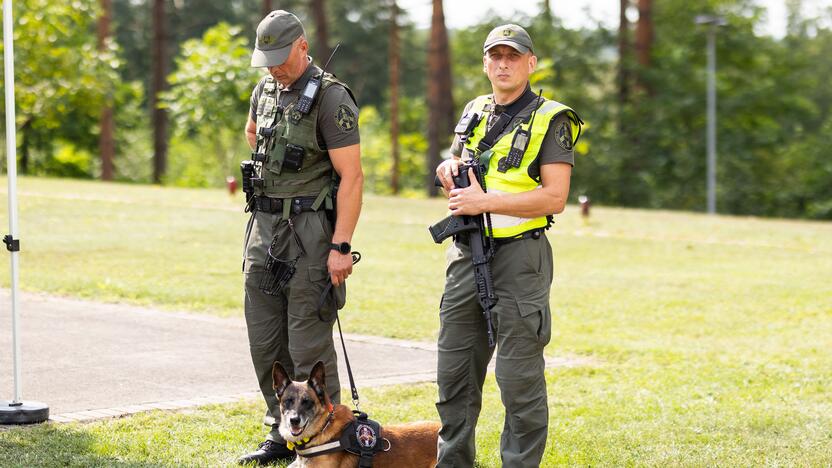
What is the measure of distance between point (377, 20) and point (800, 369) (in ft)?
168

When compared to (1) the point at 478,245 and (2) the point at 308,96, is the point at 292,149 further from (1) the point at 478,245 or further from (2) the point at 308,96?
(1) the point at 478,245

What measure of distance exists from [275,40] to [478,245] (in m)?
1.41

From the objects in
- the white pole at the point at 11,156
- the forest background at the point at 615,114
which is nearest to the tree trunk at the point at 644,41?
the forest background at the point at 615,114

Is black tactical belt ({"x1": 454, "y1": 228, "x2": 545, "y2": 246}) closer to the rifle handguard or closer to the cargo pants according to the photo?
the rifle handguard

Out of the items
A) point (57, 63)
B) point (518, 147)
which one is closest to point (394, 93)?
point (57, 63)

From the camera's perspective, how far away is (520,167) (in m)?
5.10

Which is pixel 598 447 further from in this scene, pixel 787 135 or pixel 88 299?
pixel 787 135

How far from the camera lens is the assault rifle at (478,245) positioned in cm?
511

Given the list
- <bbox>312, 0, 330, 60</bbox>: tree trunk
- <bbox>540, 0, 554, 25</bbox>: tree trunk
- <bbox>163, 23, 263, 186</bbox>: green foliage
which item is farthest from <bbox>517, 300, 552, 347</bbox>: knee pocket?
<bbox>540, 0, 554, 25</bbox>: tree trunk

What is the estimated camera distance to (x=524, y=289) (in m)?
5.12

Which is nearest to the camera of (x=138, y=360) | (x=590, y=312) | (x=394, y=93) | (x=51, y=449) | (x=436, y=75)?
(x=51, y=449)

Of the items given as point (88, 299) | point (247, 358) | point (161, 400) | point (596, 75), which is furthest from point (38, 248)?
point (596, 75)

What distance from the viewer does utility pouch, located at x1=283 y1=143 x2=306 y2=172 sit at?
18.4 feet

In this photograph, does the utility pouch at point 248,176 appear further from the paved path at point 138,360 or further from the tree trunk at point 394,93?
the tree trunk at point 394,93
